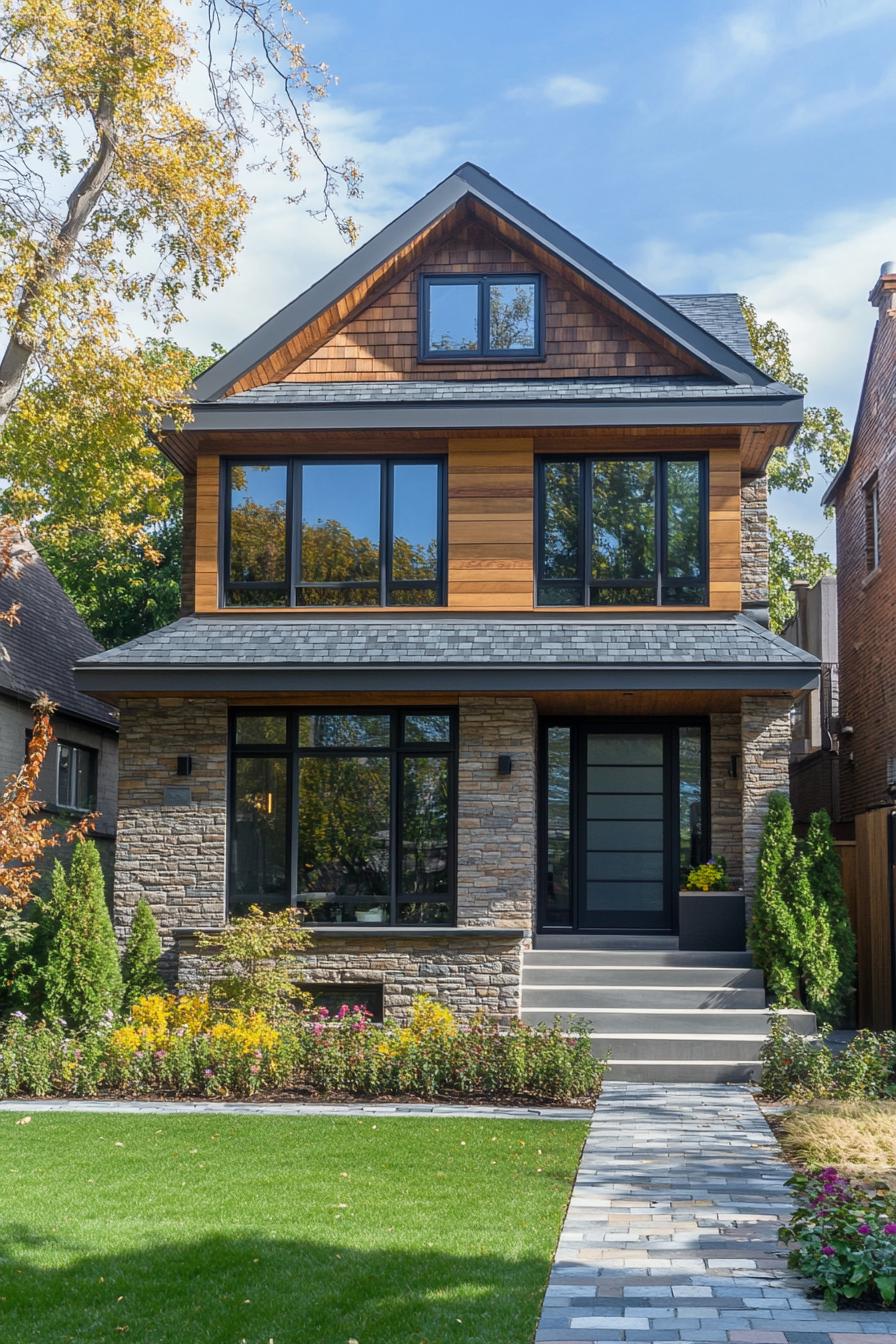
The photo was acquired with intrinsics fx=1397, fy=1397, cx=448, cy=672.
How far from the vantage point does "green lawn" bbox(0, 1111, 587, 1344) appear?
5574 mm

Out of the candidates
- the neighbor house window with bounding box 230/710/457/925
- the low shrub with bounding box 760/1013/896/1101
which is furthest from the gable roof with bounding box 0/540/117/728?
the low shrub with bounding box 760/1013/896/1101

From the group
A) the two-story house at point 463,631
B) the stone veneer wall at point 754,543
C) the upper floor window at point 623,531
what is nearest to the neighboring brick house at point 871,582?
the stone veneer wall at point 754,543

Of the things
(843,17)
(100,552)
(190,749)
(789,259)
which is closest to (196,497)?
(190,749)

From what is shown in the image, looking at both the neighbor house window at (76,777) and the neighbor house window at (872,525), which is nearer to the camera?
the neighbor house window at (872,525)

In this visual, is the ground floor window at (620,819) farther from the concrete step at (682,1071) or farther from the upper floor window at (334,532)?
the concrete step at (682,1071)

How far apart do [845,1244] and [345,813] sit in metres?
9.53

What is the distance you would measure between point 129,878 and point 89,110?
7.57 meters

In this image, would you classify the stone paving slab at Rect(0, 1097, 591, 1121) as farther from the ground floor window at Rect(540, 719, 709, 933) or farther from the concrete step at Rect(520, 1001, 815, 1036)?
the ground floor window at Rect(540, 719, 709, 933)

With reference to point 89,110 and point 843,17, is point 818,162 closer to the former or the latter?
point 843,17

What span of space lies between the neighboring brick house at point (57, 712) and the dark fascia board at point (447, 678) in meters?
3.79

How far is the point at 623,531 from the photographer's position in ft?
50.5

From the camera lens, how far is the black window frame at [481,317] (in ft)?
52.7

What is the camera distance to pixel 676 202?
14047 mm

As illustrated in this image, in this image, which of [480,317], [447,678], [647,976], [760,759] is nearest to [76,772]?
[447,678]
